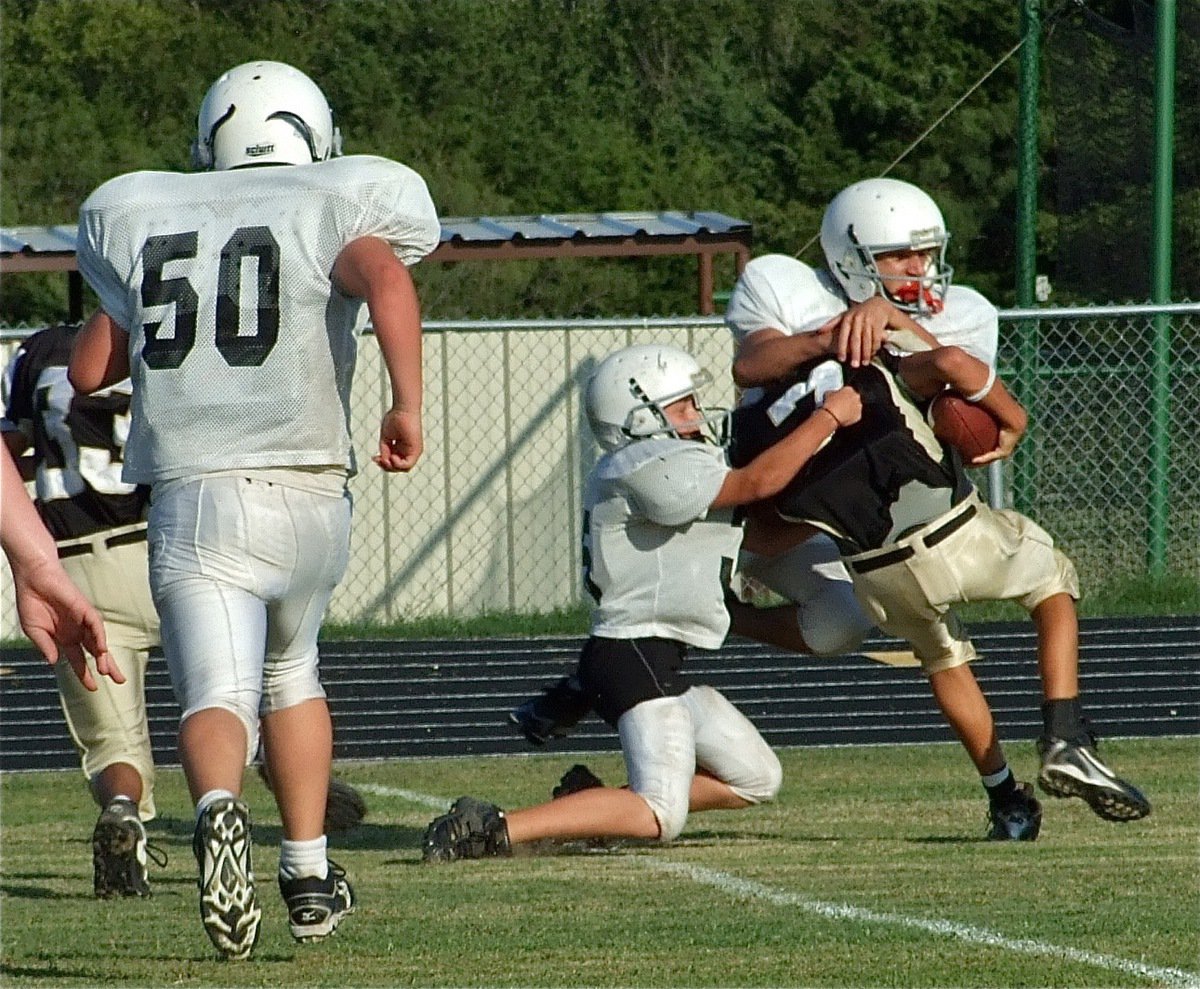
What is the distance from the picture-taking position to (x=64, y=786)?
25.6 ft

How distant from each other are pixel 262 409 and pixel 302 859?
33.5 inches

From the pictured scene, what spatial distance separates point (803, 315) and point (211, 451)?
2225 mm

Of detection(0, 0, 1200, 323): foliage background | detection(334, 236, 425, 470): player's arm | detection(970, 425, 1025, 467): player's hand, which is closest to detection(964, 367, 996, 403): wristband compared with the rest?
detection(970, 425, 1025, 467): player's hand

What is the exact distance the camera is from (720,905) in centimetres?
466

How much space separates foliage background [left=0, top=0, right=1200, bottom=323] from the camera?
28.2m

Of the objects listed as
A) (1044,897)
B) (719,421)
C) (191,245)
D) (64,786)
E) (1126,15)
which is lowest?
(64,786)

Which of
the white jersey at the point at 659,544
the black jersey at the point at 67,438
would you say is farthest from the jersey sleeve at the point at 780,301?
the black jersey at the point at 67,438

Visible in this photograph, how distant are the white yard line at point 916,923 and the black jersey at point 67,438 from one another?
5.61 feet

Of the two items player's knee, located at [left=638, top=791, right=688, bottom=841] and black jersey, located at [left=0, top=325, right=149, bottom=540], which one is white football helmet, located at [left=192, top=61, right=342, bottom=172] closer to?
black jersey, located at [left=0, top=325, right=149, bottom=540]

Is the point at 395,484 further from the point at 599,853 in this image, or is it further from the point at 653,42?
the point at 653,42

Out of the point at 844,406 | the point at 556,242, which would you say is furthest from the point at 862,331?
the point at 556,242

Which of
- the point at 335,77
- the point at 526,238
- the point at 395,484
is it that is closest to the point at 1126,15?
the point at 526,238

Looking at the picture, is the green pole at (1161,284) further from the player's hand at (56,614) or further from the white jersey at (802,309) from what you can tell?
the player's hand at (56,614)

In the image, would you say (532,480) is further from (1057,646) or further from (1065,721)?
(1065,721)
